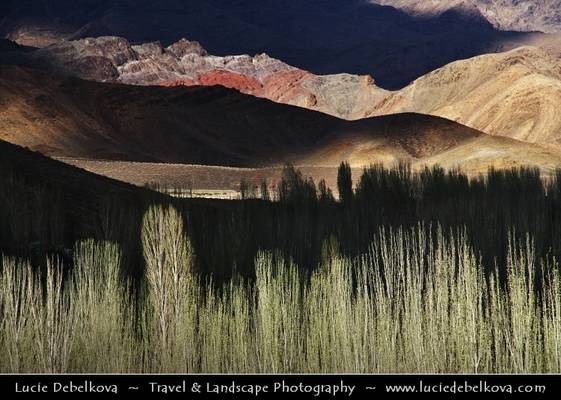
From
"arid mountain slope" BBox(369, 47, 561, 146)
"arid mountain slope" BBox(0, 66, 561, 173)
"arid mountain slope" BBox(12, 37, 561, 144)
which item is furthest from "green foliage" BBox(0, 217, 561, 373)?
"arid mountain slope" BBox(12, 37, 561, 144)

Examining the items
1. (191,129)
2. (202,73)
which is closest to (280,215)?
(191,129)

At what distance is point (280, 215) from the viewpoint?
27781mm

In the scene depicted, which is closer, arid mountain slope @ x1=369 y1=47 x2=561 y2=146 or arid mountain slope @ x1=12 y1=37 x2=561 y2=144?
A: arid mountain slope @ x1=369 y1=47 x2=561 y2=146

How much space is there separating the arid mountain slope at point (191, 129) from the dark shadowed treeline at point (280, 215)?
38997 millimetres

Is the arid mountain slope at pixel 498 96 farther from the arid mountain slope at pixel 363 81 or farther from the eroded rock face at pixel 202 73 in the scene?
the eroded rock face at pixel 202 73

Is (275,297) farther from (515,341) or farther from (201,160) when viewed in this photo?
(201,160)

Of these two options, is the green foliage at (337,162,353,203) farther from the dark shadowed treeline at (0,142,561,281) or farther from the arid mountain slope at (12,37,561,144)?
the arid mountain slope at (12,37,561,144)

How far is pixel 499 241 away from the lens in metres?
20.5

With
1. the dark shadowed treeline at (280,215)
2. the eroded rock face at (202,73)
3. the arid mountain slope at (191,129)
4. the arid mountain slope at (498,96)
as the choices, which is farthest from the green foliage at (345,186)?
the eroded rock face at (202,73)

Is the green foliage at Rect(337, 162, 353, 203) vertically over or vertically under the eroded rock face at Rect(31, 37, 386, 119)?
under

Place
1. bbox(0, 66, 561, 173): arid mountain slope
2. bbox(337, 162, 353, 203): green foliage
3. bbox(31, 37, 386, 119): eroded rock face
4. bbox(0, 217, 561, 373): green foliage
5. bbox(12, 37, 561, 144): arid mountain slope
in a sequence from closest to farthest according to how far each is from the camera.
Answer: bbox(0, 217, 561, 373): green foliage < bbox(337, 162, 353, 203): green foliage < bbox(0, 66, 561, 173): arid mountain slope < bbox(12, 37, 561, 144): arid mountain slope < bbox(31, 37, 386, 119): eroded rock face

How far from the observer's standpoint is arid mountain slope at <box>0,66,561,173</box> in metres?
76.5

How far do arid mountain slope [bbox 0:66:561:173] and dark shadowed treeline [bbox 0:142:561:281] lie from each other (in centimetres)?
3900

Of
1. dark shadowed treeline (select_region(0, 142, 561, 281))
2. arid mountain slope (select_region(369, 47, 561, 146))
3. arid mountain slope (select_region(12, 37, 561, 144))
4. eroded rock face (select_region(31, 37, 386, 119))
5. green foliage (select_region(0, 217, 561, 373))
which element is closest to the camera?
green foliage (select_region(0, 217, 561, 373))
